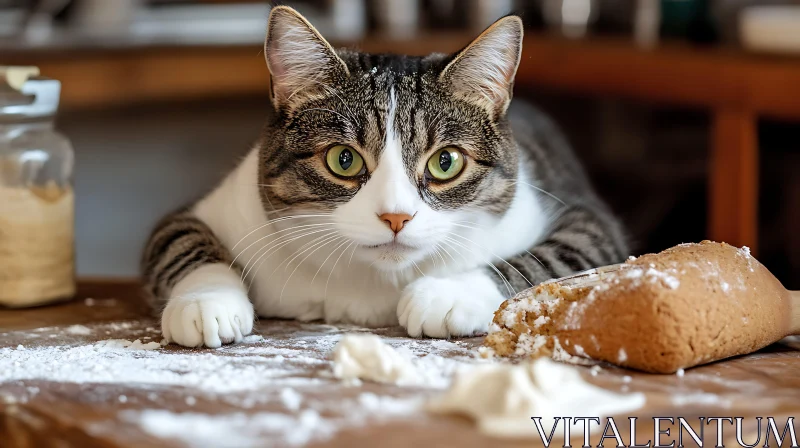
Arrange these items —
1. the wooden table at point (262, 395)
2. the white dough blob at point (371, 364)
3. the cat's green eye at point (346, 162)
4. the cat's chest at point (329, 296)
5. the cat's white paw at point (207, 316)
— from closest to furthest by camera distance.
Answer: the wooden table at point (262, 395)
the white dough blob at point (371, 364)
the cat's white paw at point (207, 316)
the cat's green eye at point (346, 162)
the cat's chest at point (329, 296)

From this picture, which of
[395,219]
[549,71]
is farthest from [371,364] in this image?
[549,71]

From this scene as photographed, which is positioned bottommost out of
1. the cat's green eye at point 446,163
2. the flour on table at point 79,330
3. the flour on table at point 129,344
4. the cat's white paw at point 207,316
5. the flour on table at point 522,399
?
the flour on table at point 79,330

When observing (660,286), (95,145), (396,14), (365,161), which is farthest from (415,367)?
(95,145)

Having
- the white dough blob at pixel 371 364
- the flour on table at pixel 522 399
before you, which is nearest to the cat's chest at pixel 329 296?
the white dough blob at pixel 371 364

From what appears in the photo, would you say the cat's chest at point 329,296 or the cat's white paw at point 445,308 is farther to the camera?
the cat's chest at point 329,296

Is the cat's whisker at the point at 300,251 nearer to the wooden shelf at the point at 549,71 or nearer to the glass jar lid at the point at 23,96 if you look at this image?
the glass jar lid at the point at 23,96

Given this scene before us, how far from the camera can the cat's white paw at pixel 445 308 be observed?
1.32m

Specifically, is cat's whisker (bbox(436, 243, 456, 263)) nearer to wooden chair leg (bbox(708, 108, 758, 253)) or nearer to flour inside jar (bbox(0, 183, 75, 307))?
flour inside jar (bbox(0, 183, 75, 307))

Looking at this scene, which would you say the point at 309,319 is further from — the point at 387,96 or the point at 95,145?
the point at 95,145

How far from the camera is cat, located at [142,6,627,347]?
4.37 ft

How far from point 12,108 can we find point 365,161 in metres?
0.68

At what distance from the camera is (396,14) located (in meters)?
3.12

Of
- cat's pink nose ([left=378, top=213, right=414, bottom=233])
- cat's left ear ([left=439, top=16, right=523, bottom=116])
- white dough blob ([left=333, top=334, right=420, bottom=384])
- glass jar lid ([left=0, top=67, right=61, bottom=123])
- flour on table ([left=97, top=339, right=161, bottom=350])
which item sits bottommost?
flour on table ([left=97, top=339, right=161, bottom=350])

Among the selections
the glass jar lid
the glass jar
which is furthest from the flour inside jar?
the glass jar lid
